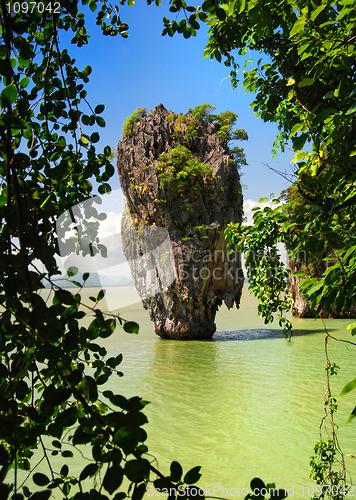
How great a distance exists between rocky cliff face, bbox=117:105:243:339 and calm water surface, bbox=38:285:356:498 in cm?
161

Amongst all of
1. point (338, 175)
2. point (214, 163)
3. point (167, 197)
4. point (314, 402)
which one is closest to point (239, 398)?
point (314, 402)

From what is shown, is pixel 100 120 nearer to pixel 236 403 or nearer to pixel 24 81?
pixel 24 81

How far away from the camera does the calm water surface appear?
174 inches

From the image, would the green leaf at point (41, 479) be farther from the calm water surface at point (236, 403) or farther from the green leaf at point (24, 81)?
the calm water surface at point (236, 403)

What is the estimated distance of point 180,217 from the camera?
13.0 m

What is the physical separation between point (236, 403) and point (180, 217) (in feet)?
25.1

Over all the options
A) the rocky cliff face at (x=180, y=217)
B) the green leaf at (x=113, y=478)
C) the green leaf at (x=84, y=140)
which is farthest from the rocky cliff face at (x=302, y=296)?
the green leaf at (x=113, y=478)

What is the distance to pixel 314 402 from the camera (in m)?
6.67

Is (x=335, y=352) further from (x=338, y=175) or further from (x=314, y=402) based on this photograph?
(x=338, y=175)

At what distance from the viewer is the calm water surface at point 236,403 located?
4418 mm

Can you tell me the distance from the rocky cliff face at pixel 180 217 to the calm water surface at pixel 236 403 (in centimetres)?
161

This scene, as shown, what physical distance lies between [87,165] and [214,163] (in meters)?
12.5

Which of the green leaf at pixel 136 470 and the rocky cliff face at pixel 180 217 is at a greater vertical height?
the rocky cliff face at pixel 180 217

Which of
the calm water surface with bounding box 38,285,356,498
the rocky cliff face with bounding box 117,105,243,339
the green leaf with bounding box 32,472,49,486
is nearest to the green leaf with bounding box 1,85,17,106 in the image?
the green leaf with bounding box 32,472,49,486
